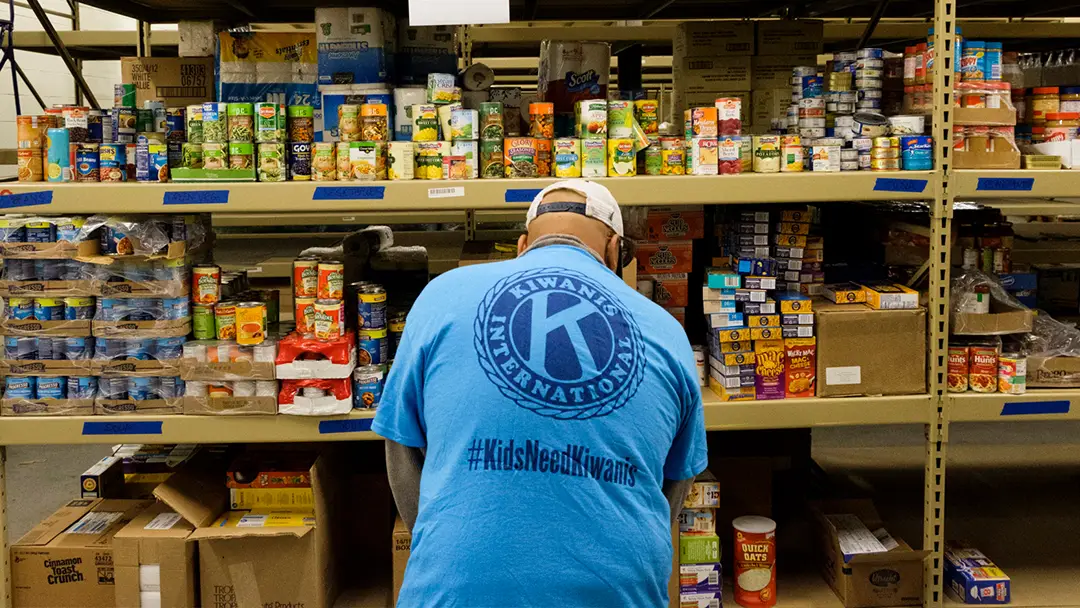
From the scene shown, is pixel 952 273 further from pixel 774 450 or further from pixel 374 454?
pixel 374 454

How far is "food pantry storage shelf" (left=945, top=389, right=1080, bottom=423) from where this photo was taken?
303 cm

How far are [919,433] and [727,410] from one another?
297 cm

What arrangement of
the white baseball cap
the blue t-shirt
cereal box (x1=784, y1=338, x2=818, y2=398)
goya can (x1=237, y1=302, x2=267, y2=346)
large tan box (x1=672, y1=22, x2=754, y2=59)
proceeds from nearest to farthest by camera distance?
1. the blue t-shirt
2. the white baseball cap
3. goya can (x1=237, y1=302, x2=267, y2=346)
4. cereal box (x1=784, y1=338, x2=818, y2=398)
5. large tan box (x1=672, y1=22, x2=754, y2=59)

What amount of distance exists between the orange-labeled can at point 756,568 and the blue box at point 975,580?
0.57 meters

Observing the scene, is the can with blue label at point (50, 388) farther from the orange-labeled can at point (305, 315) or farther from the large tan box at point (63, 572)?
the orange-labeled can at point (305, 315)

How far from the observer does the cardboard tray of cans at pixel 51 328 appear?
9.75 ft

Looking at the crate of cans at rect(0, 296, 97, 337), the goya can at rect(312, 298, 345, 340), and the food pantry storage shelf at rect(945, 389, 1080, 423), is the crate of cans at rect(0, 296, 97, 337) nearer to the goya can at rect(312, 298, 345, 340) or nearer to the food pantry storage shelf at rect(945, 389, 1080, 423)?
the goya can at rect(312, 298, 345, 340)

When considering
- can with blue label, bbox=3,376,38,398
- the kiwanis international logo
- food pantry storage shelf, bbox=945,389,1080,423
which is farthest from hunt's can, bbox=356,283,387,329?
food pantry storage shelf, bbox=945,389,1080,423

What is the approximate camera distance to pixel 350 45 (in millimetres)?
2998

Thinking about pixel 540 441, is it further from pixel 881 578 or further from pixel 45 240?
pixel 45 240

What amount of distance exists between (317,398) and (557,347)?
155cm

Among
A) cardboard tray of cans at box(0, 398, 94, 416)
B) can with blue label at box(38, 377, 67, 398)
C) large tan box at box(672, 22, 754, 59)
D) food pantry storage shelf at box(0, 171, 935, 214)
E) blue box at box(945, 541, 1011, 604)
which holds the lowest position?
blue box at box(945, 541, 1011, 604)

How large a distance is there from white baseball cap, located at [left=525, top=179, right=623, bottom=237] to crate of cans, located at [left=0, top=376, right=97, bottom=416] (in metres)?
1.77

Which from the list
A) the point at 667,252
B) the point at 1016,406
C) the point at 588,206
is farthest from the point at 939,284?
the point at 588,206
